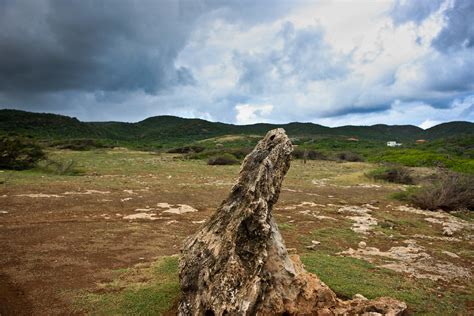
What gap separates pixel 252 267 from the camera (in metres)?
6.49

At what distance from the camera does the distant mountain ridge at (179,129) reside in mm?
104625

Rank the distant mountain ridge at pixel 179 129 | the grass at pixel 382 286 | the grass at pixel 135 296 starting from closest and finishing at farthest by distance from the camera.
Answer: the grass at pixel 135 296 → the grass at pixel 382 286 → the distant mountain ridge at pixel 179 129

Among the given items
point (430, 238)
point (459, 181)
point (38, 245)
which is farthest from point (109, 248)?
point (459, 181)

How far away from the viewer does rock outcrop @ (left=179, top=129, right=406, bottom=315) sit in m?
6.25

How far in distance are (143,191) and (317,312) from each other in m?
16.1

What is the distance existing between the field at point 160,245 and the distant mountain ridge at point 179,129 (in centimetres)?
8888

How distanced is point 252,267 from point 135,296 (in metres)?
3.37

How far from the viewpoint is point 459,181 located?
882 inches

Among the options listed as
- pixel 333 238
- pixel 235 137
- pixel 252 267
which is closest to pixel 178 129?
pixel 235 137

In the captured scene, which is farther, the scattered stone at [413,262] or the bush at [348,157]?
the bush at [348,157]

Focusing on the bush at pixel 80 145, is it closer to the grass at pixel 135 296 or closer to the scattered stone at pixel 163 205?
the scattered stone at pixel 163 205

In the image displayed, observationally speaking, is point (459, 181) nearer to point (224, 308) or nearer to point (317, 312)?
point (317, 312)

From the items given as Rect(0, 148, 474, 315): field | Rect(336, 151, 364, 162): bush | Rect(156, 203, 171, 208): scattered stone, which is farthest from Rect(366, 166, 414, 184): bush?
Rect(336, 151, 364, 162): bush

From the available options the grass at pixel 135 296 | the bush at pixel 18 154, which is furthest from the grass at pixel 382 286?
the bush at pixel 18 154
